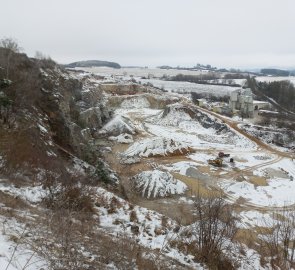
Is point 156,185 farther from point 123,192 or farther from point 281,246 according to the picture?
A: point 281,246

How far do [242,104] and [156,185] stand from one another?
45203 millimetres

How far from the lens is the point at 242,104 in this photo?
66.3 meters

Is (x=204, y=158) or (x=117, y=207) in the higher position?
→ (x=117, y=207)

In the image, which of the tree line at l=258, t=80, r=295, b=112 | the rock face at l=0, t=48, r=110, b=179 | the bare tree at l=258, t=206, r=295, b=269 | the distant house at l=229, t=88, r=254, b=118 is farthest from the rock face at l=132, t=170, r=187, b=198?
the tree line at l=258, t=80, r=295, b=112

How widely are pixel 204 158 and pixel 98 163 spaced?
62.6ft

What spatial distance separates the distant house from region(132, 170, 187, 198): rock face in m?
38.9

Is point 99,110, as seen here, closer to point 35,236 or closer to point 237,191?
point 237,191

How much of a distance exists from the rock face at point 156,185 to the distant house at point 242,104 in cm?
3889

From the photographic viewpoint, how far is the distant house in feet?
211

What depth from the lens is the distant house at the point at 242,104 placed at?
64188 mm

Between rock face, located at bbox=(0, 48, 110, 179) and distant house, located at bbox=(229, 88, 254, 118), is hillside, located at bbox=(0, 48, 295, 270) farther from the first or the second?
distant house, located at bbox=(229, 88, 254, 118)

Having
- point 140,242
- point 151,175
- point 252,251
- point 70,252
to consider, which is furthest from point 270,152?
point 70,252

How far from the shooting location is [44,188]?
39.0ft

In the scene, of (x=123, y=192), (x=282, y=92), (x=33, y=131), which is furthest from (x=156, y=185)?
(x=282, y=92)
